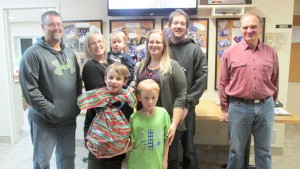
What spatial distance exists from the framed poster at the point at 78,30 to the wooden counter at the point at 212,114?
60.8 inches

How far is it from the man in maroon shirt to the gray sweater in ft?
4.09

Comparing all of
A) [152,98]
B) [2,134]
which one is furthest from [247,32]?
[2,134]

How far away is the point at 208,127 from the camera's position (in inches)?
123

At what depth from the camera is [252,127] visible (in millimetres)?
1936

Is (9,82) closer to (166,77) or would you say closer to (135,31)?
(135,31)

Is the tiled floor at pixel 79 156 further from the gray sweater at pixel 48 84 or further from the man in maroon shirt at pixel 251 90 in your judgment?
the gray sweater at pixel 48 84

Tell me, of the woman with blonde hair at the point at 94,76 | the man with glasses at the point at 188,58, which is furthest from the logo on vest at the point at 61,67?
the man with glasses at the point at 188,58

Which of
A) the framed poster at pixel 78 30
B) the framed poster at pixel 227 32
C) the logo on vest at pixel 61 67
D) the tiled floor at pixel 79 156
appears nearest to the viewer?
the logo on vest at pixel 61 67

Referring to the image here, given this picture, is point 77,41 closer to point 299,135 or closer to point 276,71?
point 276,71

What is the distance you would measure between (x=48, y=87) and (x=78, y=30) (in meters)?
1.48

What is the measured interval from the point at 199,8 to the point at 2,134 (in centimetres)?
312

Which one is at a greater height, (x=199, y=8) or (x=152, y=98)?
(x=199, y=8)

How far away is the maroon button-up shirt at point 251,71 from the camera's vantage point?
185 cm

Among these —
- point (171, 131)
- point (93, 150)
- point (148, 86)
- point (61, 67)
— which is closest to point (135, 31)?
point (61, 67)
